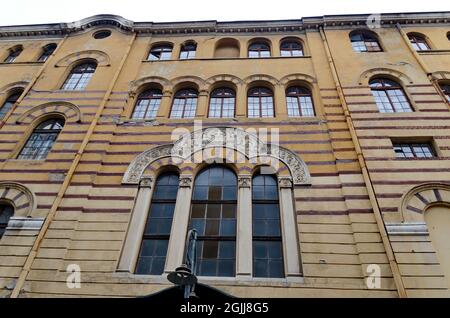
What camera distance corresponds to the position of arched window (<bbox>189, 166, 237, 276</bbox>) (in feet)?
28.9

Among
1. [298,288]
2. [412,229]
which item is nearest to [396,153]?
[412,229]

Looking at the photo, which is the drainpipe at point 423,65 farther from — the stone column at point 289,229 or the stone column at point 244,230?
the stone column at point 244,230

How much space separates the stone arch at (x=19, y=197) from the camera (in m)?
9.60

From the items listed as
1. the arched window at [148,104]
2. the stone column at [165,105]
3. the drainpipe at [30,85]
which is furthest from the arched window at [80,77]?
the stone column at [165,105]

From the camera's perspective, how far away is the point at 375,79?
13570mm

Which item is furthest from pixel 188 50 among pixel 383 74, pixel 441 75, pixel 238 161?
pixel 441 75

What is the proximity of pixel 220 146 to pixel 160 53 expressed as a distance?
7429 millimetres

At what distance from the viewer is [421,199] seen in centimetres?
915

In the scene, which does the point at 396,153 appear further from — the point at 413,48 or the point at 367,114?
the point at 413,48

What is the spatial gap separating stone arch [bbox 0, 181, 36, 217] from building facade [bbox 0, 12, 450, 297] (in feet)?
0.18

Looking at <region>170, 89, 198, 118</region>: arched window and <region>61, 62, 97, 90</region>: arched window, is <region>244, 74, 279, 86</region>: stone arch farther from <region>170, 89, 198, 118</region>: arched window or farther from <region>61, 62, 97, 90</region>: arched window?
<region>61, 62, 97, 90</region>: arched window

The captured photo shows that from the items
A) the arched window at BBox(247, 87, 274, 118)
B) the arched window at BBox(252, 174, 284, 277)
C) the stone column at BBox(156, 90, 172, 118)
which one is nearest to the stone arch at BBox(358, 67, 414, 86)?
the arched window at BBox(247, 87, 274, 118)

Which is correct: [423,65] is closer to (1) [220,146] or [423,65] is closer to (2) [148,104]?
(1) [220,146]
